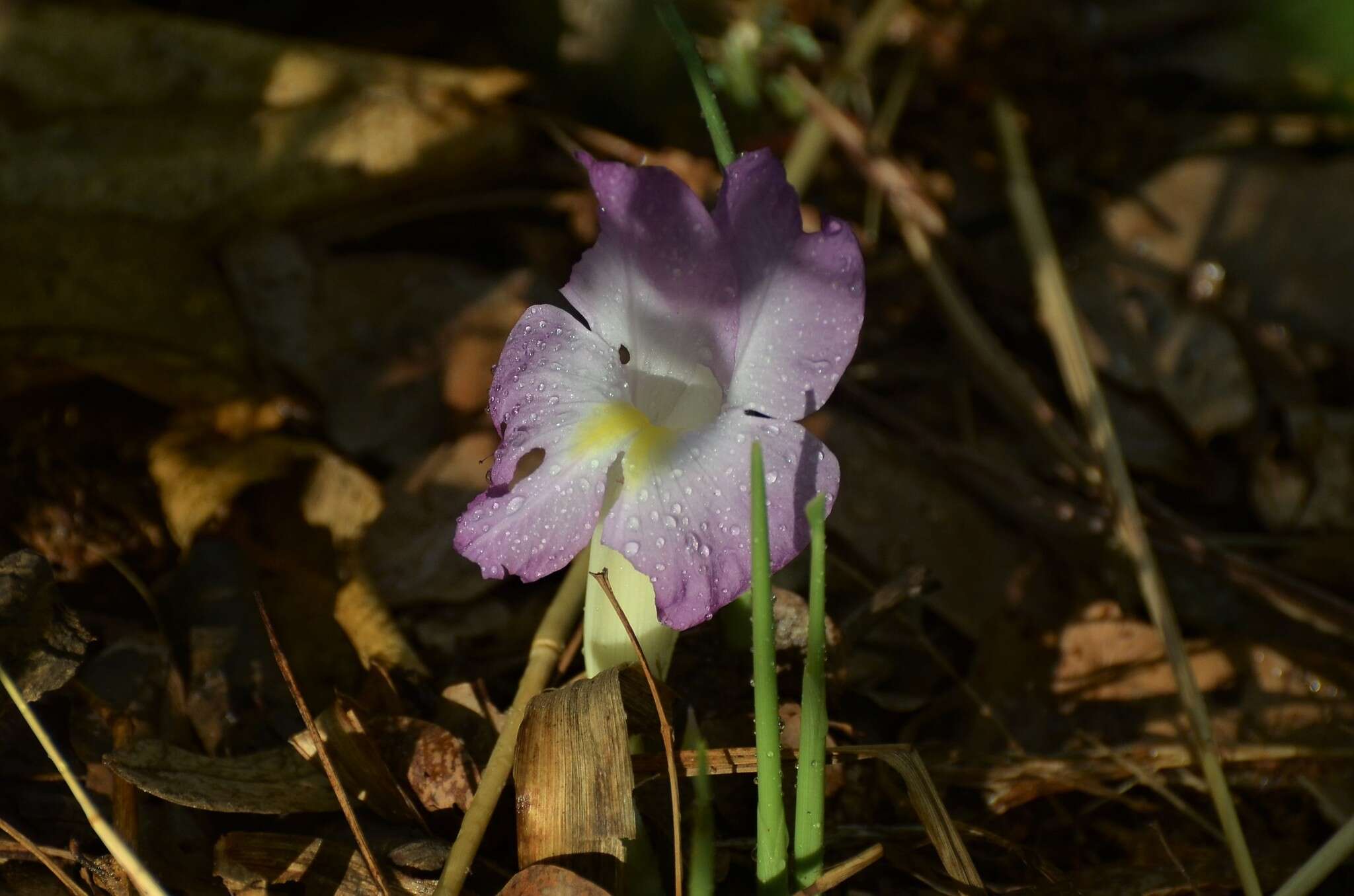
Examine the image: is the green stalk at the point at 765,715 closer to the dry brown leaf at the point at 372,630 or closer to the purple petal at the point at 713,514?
the purple petal at the point at 713,514

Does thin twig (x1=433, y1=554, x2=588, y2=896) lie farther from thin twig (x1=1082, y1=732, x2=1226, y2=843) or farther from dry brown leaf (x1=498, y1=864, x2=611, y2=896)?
thin twig (x1=1082, y1=732, x2=1226, y2=843)

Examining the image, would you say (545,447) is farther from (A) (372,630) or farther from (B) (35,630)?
(B) (35,630)

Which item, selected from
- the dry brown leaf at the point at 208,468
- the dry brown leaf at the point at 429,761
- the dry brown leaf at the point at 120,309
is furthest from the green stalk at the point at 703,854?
the dry brown leaf at the point at 120,309

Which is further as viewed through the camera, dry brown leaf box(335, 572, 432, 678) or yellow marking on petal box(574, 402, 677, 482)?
dry brown leaf box(335, 572, 432, 678)

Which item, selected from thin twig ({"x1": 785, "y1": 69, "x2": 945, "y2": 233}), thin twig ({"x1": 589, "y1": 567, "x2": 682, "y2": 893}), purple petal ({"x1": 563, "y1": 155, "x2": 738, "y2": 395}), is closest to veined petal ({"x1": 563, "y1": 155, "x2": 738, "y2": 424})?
purple petal ({"x1": 563, "y1": 155, "x2": 738, "y2": 395})

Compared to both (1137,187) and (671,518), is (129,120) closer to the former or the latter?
(671,518)

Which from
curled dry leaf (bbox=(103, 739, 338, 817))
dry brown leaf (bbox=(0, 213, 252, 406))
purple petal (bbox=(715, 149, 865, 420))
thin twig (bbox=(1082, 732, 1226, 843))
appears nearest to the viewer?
purple petal (bbox=(715, 149, 865, 420))

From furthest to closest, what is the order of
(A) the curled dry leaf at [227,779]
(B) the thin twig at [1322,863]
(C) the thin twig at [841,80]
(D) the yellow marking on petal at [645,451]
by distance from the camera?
(C) the thin twig at [841,80] → (B) the thin twig at [1322,863] → (A) the curled dry leaf at [227,779] → (D) the yellow marking on petal at [645,451]
